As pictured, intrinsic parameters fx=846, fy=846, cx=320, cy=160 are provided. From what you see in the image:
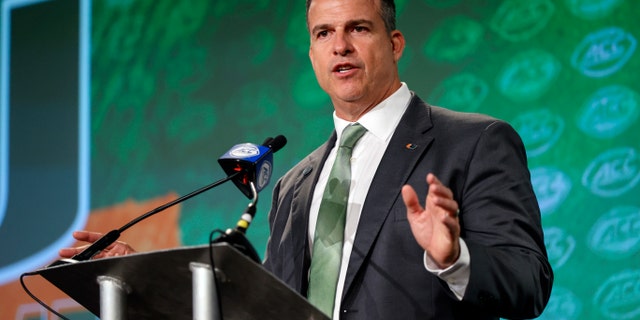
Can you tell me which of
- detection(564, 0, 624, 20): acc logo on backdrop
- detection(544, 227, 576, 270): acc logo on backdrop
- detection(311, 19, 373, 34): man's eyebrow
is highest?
detection(564, 0, 624, 20): acc logo on backdrop

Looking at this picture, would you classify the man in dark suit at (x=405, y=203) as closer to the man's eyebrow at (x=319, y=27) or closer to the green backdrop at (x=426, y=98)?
the man's eyebrow at (x=319, y=27)

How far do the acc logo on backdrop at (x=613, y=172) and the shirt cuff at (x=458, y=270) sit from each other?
1.34 m

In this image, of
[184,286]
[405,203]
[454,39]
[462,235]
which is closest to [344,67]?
[462,235]

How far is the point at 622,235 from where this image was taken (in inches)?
114

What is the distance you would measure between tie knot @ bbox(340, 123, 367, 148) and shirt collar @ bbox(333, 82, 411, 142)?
14mm

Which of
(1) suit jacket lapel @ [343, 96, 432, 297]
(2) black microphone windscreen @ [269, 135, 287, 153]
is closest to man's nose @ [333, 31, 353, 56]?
(1) suit jacket lapel @ [343, 96, 432, 297]

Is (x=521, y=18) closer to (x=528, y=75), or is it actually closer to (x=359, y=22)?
(x=528, y=75)

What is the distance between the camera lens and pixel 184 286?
168 cm

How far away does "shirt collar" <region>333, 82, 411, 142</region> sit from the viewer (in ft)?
7.70

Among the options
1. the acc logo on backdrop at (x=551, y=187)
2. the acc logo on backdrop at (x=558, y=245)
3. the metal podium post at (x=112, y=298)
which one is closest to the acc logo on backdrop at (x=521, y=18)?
the acc logo on backdrop at (x=551, y=187)

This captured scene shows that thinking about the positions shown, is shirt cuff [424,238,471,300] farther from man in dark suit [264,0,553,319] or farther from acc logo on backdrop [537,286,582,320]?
acc logo on backdrop [537,286,582,320]

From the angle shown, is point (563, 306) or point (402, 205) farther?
point (563, 306)

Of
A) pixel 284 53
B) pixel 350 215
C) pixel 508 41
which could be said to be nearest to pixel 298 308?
pixel 350 215

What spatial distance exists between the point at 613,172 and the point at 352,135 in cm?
109
